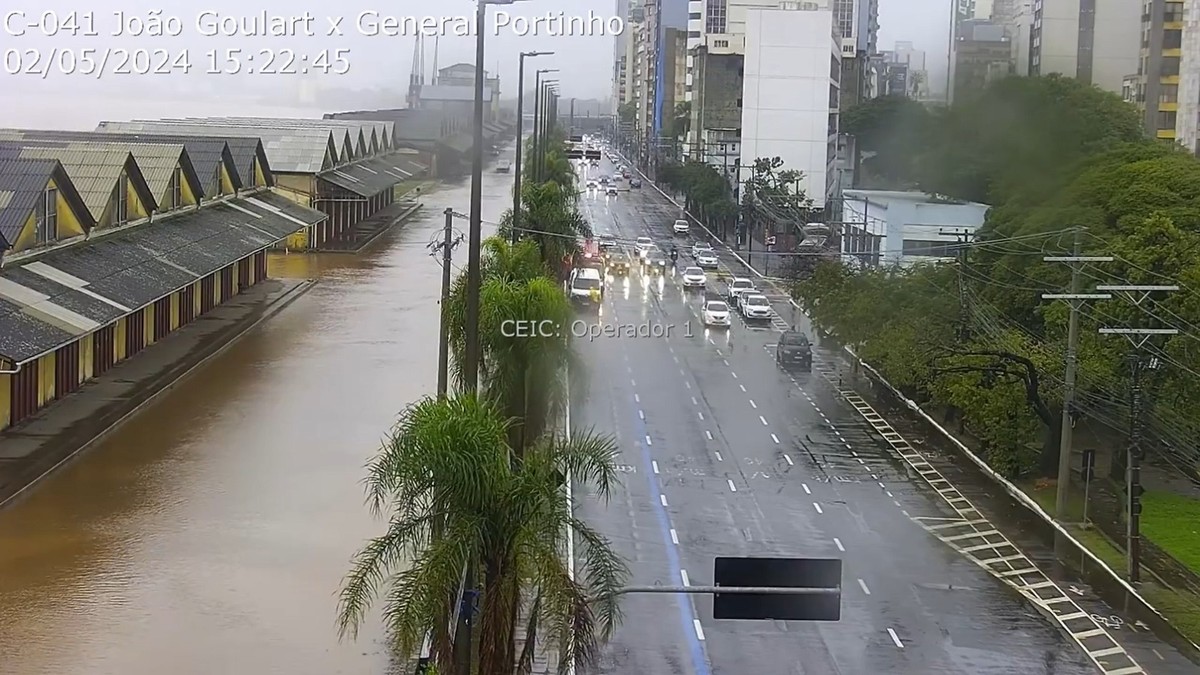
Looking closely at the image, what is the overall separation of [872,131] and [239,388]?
34.2m

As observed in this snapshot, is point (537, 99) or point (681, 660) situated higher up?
point (537, 99)

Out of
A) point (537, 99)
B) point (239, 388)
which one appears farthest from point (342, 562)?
point (537, 99)

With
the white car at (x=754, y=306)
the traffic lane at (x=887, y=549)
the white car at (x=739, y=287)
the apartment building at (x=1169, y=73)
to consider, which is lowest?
the traffic lane at (x=887, y=549)

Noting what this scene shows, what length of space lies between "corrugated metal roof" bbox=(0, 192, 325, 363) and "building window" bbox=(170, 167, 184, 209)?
0.27 metres

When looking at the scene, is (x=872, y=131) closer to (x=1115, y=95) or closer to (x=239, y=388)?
(x=1115, y=95)

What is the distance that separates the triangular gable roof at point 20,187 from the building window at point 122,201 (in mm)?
3187

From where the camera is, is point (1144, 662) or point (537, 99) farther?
point (537, 99)

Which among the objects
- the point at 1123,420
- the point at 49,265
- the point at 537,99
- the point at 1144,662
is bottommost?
the point at 1144,662

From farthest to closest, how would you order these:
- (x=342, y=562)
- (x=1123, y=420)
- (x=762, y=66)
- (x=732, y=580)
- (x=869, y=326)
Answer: (x=762, y=66) < (x=869, y=326) < (x=1123, y=420) < (x=342, y=562) < (x=732, y=580)

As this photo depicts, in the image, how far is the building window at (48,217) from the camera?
66.4 ft

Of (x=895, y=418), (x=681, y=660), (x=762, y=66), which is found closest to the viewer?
(x=681, y=660)

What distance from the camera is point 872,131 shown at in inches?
2026

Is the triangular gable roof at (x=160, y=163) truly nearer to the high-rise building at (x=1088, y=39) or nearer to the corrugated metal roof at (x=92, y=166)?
the corrugated metal roof at (x=92, y=166)

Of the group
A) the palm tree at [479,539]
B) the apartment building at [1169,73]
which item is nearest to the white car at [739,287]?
the apartment building at [1169,73]
